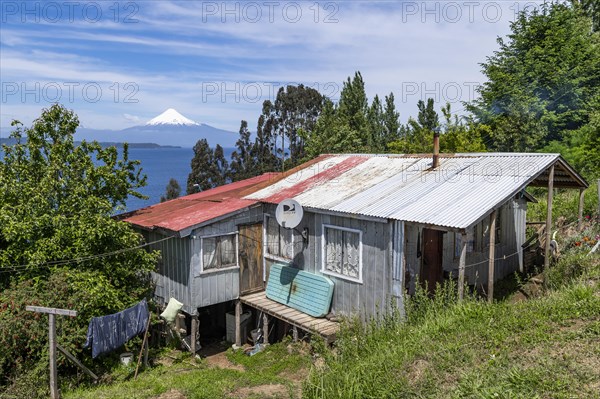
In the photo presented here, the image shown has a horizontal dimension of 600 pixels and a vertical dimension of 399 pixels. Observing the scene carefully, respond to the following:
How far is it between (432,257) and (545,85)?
2207 centimetres

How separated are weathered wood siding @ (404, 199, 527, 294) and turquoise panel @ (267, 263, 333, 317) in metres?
2.37

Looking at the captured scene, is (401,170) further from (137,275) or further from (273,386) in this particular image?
(137,275)

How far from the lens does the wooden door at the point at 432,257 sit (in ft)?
40.9

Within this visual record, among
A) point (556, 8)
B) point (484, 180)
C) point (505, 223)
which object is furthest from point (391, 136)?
point (484, 180)

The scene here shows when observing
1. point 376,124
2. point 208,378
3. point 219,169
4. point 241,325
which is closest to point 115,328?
point 208,378

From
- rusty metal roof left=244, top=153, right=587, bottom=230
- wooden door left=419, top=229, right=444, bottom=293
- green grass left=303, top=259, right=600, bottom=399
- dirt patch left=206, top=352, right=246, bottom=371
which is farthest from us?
dirt patch left=206, top=352, right=246, bottom=371

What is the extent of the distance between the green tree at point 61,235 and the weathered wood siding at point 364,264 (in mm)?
5054

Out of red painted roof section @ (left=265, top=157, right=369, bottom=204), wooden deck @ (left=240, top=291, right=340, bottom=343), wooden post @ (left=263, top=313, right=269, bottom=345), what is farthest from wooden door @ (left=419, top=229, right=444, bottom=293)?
wooden post @ (left=263, top=313, right=269, bottom=345)

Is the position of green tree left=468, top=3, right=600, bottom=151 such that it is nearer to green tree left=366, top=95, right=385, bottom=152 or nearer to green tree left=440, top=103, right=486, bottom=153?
green tree left=440, top=103, right=486, bottom=153

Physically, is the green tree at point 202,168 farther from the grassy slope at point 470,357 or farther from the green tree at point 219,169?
the grassy slope at point 470,357

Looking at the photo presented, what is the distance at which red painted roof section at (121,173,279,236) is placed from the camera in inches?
525

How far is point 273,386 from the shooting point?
10.1 metres

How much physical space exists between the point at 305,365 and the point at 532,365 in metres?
6.31

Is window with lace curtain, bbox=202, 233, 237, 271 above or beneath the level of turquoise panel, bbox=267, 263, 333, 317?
above
